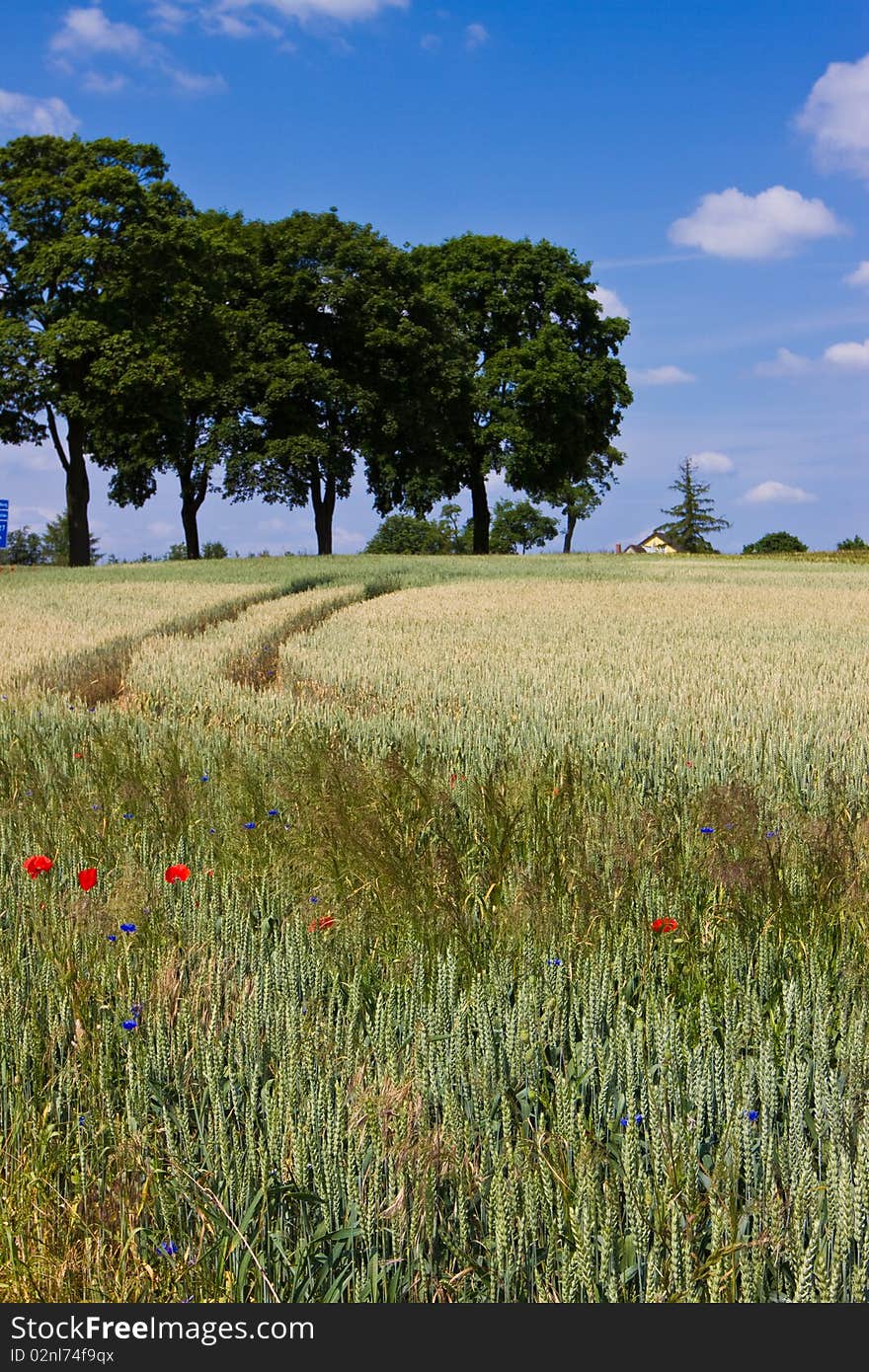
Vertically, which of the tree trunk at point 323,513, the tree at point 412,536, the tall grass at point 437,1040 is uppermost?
the tree at point 412,536

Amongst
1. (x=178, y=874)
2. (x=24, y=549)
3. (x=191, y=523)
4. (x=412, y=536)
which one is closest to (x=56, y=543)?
(x=24, y=549)

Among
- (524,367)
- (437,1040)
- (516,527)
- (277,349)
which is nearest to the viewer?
(437,1040)

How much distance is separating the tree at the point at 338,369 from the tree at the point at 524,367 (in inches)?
93.9

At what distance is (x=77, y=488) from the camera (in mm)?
37312

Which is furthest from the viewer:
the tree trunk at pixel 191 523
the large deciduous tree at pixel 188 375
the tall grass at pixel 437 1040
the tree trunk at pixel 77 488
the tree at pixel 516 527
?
the tree at pixel 516 527

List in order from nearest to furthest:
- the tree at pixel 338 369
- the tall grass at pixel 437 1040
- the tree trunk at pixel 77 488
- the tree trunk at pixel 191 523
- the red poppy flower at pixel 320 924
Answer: the tall grass at pixel 437 1040
the red poppy flower at pixel 320 924
the tree trunk at pixel 77 488
the tree at pixel 338 369
the tree trunk at pixel 191 523

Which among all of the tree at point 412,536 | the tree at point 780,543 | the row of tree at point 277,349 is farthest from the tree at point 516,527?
the row of tree at point 277,349

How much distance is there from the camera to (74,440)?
36.9m

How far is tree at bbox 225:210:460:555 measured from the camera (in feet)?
130

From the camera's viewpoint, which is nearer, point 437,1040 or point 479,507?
point 437,1040

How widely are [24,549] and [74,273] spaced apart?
3251 inches

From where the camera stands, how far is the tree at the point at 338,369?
1556 inches

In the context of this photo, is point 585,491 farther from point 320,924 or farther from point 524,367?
point 320,924

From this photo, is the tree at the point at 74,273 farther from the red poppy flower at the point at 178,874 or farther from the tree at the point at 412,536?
the tree at the point at 412,536
